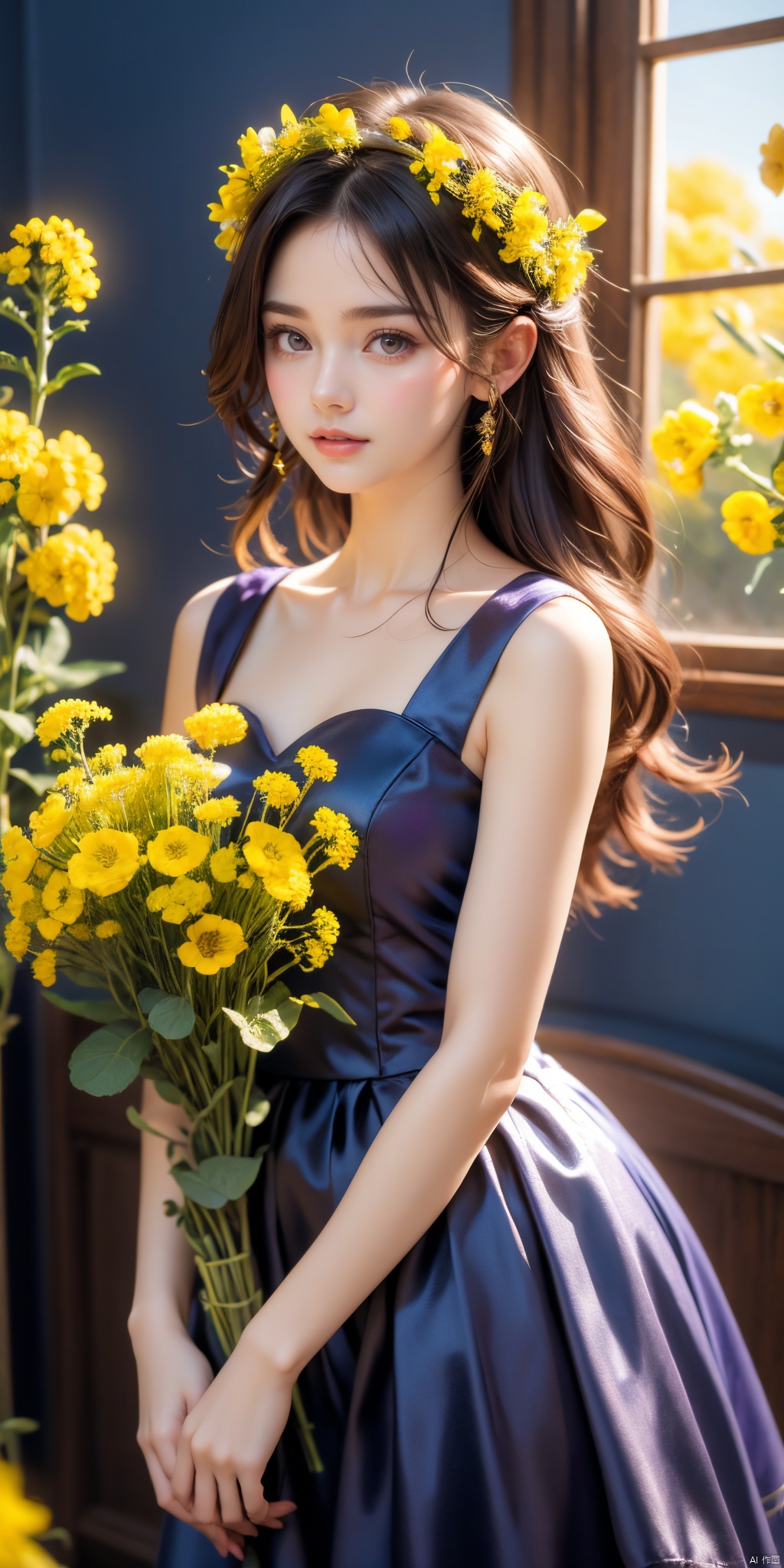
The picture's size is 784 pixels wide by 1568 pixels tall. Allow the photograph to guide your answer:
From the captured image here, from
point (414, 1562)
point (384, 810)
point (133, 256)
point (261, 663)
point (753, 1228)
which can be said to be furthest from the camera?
point (133, 256)

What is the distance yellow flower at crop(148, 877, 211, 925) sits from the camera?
2.81ft

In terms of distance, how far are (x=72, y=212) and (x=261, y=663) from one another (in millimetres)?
915

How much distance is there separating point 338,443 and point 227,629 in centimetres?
30

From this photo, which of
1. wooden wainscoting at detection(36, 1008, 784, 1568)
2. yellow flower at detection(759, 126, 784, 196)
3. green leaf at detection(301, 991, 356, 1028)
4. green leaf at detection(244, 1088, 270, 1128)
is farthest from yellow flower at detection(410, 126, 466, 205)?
wooden wainscoting at detection(36, 1008, 784, 1568)

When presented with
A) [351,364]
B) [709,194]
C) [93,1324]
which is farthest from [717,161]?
[93,1324]

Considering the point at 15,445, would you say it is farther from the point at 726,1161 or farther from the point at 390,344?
the point at 726,1161

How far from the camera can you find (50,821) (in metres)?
0.87

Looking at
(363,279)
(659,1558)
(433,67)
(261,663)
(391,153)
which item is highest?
(433,67)

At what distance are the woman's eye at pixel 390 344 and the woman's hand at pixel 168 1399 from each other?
886 millimetres

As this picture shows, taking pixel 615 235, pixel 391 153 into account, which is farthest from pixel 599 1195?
pixel 615 235

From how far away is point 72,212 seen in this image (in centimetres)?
172

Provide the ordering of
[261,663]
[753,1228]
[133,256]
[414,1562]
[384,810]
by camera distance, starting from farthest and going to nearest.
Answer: [133,256]
[753,1228]
[261,663]
[384,810]
[414,1562]

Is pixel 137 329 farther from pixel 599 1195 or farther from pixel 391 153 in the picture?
pixel 599 1195

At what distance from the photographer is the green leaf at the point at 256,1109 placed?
3.24ft
